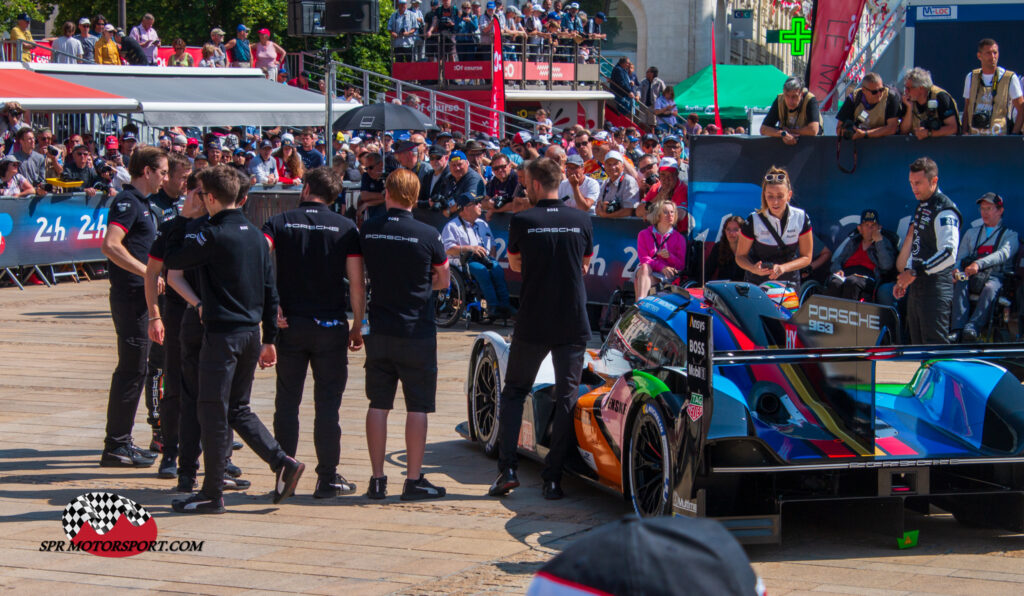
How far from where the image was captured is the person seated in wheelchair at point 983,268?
443 inches

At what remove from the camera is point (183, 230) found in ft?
22.7

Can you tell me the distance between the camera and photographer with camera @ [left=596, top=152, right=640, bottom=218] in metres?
13.9

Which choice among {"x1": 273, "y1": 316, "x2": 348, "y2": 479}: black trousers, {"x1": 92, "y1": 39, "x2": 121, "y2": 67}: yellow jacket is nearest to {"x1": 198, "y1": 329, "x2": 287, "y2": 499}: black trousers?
{"x1": 273, "y1": 316, "x2": 348, "y2": 479}: black trousers

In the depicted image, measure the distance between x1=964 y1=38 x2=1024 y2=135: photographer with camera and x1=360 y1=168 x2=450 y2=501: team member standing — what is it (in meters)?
7.17

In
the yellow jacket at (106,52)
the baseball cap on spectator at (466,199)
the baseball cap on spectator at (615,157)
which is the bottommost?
the baseball cap on spectator at (466,199)

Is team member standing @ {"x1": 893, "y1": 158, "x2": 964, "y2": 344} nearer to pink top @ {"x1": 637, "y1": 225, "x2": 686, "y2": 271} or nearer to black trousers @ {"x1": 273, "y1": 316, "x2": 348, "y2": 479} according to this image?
pink top @ {"x1": 637, "y1": 225, "x2": 686, "y2": 271}

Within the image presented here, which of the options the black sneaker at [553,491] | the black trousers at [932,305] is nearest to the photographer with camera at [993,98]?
the black trousers at [932,305]

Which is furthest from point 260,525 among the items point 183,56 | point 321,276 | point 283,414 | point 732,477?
point 183,56

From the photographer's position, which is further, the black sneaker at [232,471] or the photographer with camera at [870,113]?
the photographer with camera at [870,113]

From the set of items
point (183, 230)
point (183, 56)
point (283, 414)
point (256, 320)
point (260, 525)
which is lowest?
point (260, 525)

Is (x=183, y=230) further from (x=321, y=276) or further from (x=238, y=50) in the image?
(x=238, y=50)

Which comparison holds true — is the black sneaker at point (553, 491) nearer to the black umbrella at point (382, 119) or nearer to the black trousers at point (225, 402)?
the black trousers at point (225, 402)

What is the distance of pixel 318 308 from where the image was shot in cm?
685

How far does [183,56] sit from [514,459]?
73.1 ft
